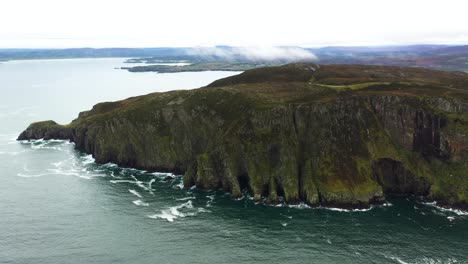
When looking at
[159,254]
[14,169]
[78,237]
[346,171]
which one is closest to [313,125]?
[346,171]

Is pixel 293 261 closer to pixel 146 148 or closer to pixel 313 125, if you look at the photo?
pixel 313 125

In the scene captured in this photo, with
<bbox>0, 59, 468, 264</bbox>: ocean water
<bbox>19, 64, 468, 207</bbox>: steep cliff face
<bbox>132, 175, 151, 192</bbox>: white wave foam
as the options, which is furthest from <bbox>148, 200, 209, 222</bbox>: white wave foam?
<bbox>132, 175, 151, 192</bbox>: white wave foam

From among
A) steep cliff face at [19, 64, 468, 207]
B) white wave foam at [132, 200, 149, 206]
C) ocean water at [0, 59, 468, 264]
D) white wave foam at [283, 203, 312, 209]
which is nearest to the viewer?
ocean water at [0, 59, 468, 264]

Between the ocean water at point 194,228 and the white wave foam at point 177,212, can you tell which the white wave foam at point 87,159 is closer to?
the ocean water at point 194,228

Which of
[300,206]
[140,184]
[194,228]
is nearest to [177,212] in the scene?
[194,228]

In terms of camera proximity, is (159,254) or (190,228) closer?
(159,254)

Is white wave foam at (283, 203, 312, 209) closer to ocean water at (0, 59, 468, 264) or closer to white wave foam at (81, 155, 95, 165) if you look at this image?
ocean water at (0, 59, 468, 264)

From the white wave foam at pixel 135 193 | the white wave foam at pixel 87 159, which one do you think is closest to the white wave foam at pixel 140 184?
the white wave foam at pixel 135 193

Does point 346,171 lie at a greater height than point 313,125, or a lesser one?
lesser
